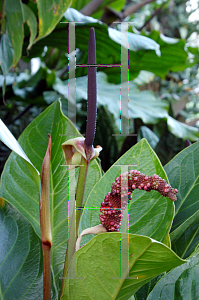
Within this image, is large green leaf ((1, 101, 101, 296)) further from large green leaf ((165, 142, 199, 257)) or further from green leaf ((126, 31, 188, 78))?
green leaf ((126, 31, 188, 78))

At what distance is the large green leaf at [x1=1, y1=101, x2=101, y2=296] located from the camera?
194 millimetres

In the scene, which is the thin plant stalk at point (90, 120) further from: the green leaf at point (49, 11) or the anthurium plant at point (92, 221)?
the green leaf at point (49, 11)

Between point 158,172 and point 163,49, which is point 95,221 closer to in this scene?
point 158,172

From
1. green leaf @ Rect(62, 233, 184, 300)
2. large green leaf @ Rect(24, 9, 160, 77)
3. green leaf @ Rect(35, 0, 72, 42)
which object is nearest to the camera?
green leaf @ Rect(62, 233, 184, 300)

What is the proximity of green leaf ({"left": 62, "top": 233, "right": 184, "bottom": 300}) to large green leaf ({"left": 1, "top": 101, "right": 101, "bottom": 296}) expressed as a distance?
0.19 feet

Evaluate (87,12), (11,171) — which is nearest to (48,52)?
(87,12)

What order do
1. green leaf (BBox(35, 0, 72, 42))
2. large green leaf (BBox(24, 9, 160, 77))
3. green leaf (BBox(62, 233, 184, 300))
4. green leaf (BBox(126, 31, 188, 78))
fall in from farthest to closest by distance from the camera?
green leaf (BBox(126, 31, 188, 78)), large green leaf (BBox(24, 9, 160, 77)), green leaf (BBox(35, 0, 72, 42)), green leaf (BBox(62, 233, 184, 300))

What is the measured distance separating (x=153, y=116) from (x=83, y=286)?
0.45 m

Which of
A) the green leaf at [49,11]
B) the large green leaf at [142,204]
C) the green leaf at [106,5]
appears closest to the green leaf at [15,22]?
the green leaf at [49,11]

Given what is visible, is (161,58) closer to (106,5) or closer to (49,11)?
(106,5)

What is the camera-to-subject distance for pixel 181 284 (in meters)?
0.15

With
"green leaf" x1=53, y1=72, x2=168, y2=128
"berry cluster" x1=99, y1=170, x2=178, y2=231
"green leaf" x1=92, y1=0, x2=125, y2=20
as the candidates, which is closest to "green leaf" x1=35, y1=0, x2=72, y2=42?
"green leaf" x1=53, y1=72, x2=168, y2=128

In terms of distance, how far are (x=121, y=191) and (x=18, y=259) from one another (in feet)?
0.29

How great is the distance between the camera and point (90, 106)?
0.13m
